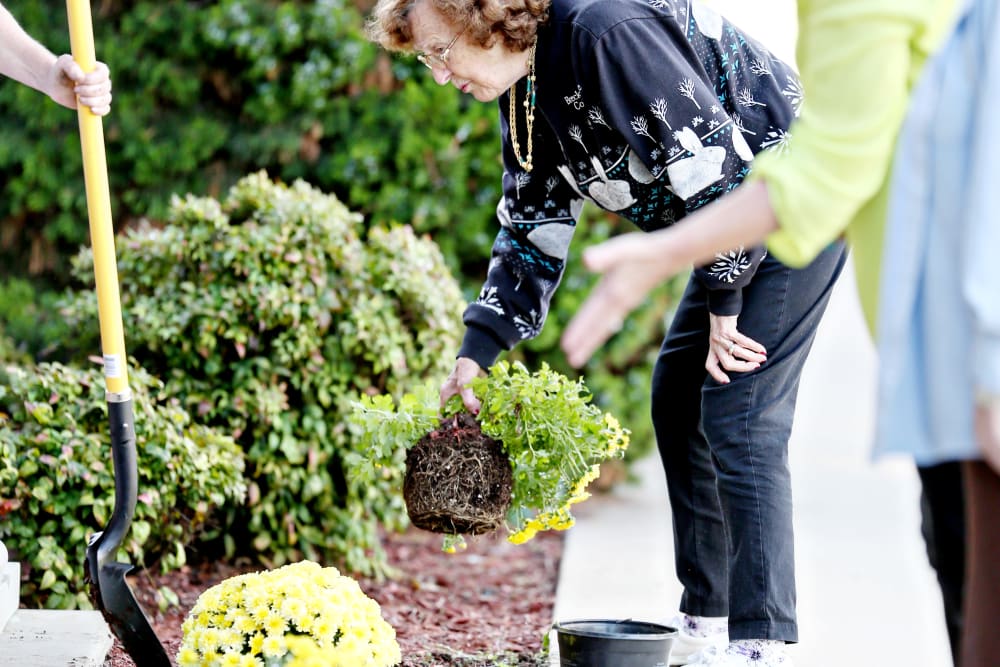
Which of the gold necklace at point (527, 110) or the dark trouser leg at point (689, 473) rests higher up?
the gold necklace at point (527, 110)

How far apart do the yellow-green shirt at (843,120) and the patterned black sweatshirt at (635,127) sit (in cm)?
81

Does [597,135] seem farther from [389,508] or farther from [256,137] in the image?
[256,137]

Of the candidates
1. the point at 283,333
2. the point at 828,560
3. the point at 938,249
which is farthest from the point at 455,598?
the point at 938,249

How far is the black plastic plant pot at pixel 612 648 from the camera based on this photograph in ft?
8.27

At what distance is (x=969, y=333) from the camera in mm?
1569

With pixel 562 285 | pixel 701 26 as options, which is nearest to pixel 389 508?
pixel 562 285

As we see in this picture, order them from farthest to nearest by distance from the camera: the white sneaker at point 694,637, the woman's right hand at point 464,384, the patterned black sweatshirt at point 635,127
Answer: the white sneaker at point 694,637 < the woman's right hand at point 464,384 < the patterned black sweatshirt at point 635,127

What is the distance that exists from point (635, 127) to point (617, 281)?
962 millimetres

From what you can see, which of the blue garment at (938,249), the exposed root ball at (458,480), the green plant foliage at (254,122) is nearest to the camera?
the blue garment at (938,249)

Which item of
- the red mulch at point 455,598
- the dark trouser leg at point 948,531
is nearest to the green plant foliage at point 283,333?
the red mulch at point 455,598

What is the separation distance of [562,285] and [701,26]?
238 cm

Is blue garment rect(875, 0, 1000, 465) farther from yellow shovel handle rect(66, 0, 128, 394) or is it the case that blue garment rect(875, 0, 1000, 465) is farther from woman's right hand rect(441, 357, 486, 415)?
yellow shovel handle rect(66, 0, 128, 394)

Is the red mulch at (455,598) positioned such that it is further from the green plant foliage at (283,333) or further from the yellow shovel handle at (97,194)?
the yellow shovel handle at (97,194)

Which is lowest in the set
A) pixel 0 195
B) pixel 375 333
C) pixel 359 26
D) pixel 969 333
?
pixel 969 333
